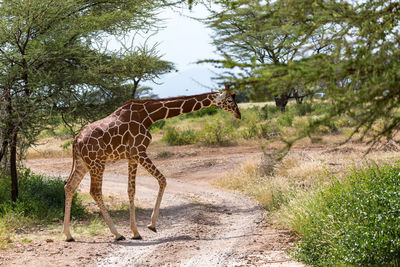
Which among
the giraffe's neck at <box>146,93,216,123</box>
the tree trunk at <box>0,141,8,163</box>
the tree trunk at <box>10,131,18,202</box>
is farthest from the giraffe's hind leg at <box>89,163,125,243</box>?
the tree trunk at <box>0,141,8,163</box>

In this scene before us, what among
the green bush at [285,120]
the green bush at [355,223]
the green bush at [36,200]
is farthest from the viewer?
the green bush at [285,120]

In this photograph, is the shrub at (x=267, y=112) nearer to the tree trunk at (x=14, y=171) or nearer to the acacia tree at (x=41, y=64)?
the acacia tree at (x=41, y=64)

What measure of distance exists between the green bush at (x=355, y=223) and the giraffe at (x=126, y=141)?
2504mm

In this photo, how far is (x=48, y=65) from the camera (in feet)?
41.5

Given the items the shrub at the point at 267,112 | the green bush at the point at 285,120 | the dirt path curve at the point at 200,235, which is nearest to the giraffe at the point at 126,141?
the dirt path curve at the point at 200,235

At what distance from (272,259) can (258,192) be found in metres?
5.13

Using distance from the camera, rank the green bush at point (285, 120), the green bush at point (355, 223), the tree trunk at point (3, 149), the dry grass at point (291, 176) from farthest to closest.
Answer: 1. the green bush at point (285, 120)
2. the tree trunk at point (3, 149)
3. the dry grass at point (291, 176)
4. the green bush at point (355, 223)

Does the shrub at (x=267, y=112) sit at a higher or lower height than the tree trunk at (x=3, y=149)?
lower

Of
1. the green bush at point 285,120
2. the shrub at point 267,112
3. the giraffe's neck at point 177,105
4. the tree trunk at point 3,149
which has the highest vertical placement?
the giraffe's neck at point 177,105

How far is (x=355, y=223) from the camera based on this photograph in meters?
7.01

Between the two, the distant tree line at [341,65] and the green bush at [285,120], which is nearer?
the distant tree line at [341,65]

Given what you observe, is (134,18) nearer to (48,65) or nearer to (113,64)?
(113,64)

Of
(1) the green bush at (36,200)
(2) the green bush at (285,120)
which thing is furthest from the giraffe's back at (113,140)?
(2) the green bush at (285,120)

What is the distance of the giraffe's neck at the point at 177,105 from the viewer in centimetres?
1007
